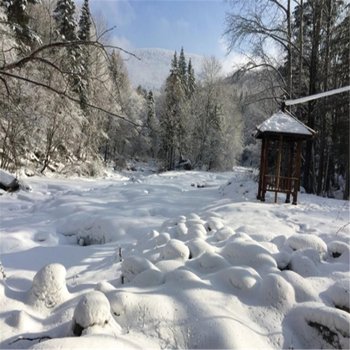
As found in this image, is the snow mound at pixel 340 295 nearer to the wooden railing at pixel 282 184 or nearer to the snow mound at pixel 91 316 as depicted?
the snow mound at pixel 91 316

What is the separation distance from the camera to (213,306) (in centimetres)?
299

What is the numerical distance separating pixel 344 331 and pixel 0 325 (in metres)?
2.62

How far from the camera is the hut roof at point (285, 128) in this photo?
33.1 ft

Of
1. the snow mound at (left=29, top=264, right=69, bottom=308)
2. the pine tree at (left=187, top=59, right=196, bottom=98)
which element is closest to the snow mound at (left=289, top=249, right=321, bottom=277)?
the snow mound at (left=29, top=264, right=69, bottom=308)

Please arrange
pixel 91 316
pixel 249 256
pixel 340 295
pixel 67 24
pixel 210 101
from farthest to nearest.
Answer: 1. pixel 210 101
2. pixel 67 24
3. pixel 249 256
4. pixel 340 295
5. pixel 91 316

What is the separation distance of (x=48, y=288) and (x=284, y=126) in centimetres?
874

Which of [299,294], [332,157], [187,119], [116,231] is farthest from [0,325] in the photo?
[187,119]

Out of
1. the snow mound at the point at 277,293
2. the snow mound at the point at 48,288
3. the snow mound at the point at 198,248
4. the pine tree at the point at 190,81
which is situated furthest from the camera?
the pine tree at the point at 190,81

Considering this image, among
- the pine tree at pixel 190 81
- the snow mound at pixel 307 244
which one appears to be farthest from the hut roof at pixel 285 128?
the pine tree at pixel 190 81

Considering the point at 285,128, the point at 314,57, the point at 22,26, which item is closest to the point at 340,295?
the point at 22,26

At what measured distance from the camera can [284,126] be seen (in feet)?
33.6

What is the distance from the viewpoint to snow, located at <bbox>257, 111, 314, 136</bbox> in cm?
1009

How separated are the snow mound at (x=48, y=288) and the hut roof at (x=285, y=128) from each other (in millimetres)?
8094

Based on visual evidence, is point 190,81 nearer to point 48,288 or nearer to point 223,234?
point 223,234
